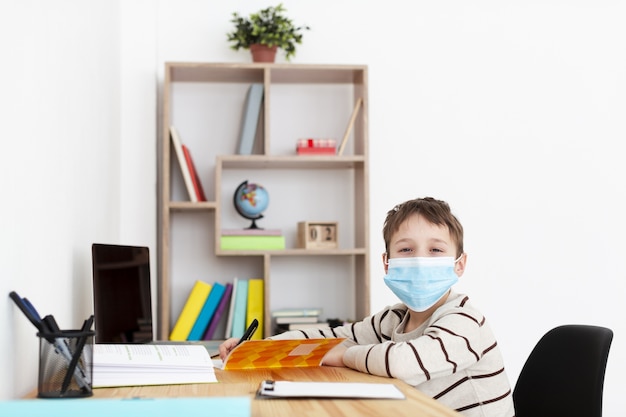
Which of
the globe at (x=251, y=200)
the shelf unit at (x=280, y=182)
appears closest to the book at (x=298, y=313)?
the shelf unit at (x=280, y=182)

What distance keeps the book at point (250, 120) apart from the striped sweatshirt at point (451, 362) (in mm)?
1791

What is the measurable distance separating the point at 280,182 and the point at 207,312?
0.69 metres

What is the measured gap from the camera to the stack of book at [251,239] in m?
3.40

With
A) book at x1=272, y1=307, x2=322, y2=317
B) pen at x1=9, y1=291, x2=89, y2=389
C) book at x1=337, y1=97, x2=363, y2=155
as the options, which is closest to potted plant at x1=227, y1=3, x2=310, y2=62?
book at x1=337, y1=97, x2=363, y2=155

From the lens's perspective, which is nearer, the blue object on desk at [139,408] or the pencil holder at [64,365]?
the blue object on desk at [139,408]

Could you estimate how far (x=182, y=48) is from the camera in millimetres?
3668

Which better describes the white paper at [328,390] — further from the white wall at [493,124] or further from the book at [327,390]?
the white wall at [493,124]

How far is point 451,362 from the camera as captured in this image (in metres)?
1.65

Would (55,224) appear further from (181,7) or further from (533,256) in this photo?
(533,256)

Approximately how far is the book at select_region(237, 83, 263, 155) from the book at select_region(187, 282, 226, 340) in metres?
0.60

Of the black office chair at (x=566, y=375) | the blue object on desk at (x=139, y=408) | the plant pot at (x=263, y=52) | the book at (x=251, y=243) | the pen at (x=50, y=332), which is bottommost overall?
the black office chair at (x=566, y=375)

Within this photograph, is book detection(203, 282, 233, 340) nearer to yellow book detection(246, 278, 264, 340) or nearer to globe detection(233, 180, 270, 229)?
yellow book detection(246, 278, 264, 340)

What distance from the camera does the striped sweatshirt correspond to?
1631 millimetres

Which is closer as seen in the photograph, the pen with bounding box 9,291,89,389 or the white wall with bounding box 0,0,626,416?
the pen with bounding box 9,291,89,389
